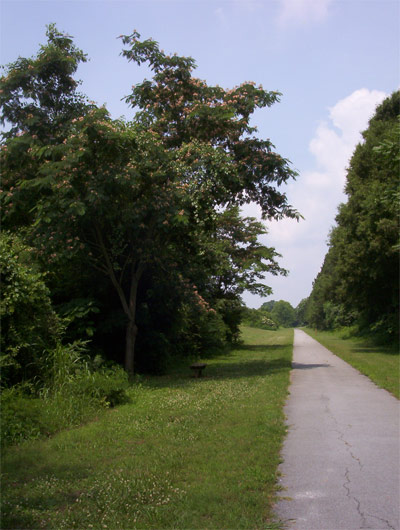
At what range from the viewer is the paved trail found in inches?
177

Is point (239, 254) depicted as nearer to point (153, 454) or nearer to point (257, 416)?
point (257, 416)

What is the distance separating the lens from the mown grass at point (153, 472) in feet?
14.4

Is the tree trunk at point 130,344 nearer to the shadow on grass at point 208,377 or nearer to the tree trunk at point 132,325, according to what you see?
the tree trunk at point 132,325

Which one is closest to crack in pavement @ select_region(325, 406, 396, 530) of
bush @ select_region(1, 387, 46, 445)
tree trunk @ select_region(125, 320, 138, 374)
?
bush @ select_region(1, 387, 46, 445)

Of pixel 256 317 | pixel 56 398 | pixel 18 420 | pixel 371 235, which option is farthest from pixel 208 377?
pixel 256 317

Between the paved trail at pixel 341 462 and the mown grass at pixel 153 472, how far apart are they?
260 mm

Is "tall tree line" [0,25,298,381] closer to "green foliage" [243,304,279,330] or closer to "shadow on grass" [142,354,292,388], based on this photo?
"shadow on grass" [142,354,292,388]

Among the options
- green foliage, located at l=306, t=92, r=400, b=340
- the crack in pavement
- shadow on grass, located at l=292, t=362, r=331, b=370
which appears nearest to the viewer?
the crack in pavement

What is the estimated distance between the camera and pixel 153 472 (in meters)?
5.59

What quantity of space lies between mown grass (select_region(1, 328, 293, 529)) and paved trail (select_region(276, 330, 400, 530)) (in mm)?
260

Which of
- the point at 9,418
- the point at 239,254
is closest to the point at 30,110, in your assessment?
the point at 9,418

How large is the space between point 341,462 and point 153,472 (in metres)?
2.40

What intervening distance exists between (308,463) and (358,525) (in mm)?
1840

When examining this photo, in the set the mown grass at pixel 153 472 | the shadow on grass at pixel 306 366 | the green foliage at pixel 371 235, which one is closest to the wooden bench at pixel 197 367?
the shadow on grass at pixel 306 366
